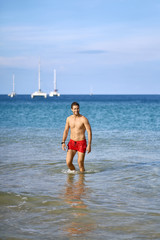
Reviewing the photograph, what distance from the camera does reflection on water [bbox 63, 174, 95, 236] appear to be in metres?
4.77

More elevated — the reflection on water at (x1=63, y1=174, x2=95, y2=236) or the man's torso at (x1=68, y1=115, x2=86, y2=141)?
the man's torso at (x1=68, y1=115, x2=86, y2=141)

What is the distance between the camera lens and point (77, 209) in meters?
5.56

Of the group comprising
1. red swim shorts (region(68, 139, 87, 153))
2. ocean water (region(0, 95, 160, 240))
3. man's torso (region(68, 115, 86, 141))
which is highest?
man's torso (region(68, 115, 86, 141))

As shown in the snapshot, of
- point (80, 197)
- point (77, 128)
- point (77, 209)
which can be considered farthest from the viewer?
point (77, 128)

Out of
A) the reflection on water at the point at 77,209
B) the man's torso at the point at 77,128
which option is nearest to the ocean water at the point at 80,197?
the reflection on water at the point at 77,209

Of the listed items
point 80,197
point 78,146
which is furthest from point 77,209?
point 78,146

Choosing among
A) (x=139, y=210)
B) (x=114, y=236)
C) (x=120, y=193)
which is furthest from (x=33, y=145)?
(x=114, y=236)

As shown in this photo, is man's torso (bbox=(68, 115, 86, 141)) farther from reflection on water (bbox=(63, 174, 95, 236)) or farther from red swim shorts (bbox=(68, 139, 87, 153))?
reflection on water (bbox=(63, 174, 95, 236))

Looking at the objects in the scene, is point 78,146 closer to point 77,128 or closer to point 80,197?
point 77,128

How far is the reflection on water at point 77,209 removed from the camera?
4773mm

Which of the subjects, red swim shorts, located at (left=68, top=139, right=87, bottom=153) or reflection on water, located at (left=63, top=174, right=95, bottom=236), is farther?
red swim shorts, located at (left=68, top=139, right=87, bottom=153)

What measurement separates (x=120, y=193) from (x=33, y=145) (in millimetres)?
7257

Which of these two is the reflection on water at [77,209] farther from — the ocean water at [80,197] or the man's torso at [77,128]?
the man's torso at [77,128]

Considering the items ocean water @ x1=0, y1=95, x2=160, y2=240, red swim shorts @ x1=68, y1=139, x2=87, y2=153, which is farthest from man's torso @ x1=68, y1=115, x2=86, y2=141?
ocean water @ x1=0, y1=95, x2=160, y2=240
